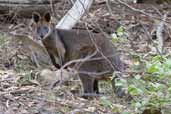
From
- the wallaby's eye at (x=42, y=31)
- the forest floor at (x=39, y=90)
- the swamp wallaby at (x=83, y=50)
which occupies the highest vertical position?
the wallaby's eye at (x=42, y=31)

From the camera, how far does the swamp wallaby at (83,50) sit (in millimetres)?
5730

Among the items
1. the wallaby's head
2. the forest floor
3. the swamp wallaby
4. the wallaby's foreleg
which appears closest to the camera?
the forest floor

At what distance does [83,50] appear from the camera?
19.7 feet

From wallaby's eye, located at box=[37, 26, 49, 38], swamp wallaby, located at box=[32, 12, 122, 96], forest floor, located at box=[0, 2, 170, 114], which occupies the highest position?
wallaby's eye, located at box=[37, 26, 49, 38]

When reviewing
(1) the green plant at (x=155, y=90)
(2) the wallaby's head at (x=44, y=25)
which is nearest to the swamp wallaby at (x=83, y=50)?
(2) the wallaby's head at (x=44, y=25)

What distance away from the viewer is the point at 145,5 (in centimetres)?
977

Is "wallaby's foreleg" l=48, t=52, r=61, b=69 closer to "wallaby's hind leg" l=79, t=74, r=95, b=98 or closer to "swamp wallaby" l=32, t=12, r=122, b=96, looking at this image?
"swamp wallaby" l=32, t=12, r=122, b=96

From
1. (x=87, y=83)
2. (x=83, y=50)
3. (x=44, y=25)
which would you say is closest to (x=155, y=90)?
(x=87, y=83)

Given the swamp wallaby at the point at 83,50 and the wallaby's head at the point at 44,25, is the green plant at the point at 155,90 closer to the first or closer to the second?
the swamp wallaby at the point at 83,50

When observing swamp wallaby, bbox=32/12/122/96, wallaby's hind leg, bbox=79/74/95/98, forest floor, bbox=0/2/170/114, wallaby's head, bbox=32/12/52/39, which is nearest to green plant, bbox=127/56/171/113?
forest floor, bbox=0/2/170/114

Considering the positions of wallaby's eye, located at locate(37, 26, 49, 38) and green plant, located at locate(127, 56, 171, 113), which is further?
wallaby's eye, located at locate(37, 26, 49, 38)

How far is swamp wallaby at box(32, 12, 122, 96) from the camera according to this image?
5.73 metres

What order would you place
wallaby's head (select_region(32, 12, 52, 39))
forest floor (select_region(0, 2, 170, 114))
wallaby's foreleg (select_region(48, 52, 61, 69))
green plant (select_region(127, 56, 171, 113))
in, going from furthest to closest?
wallaby's head (select_region(32, 12, 52, 39)) → wallaby's foreleg (select_region(48, 52, 61, 69)) → forest floor (select_region(0, 2, 170, 114)) → green plant (select_region(127, 56, 171, 113))

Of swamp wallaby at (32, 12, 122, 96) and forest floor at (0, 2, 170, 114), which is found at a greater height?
swamp wallaby at (32, 12, 122, 96)
